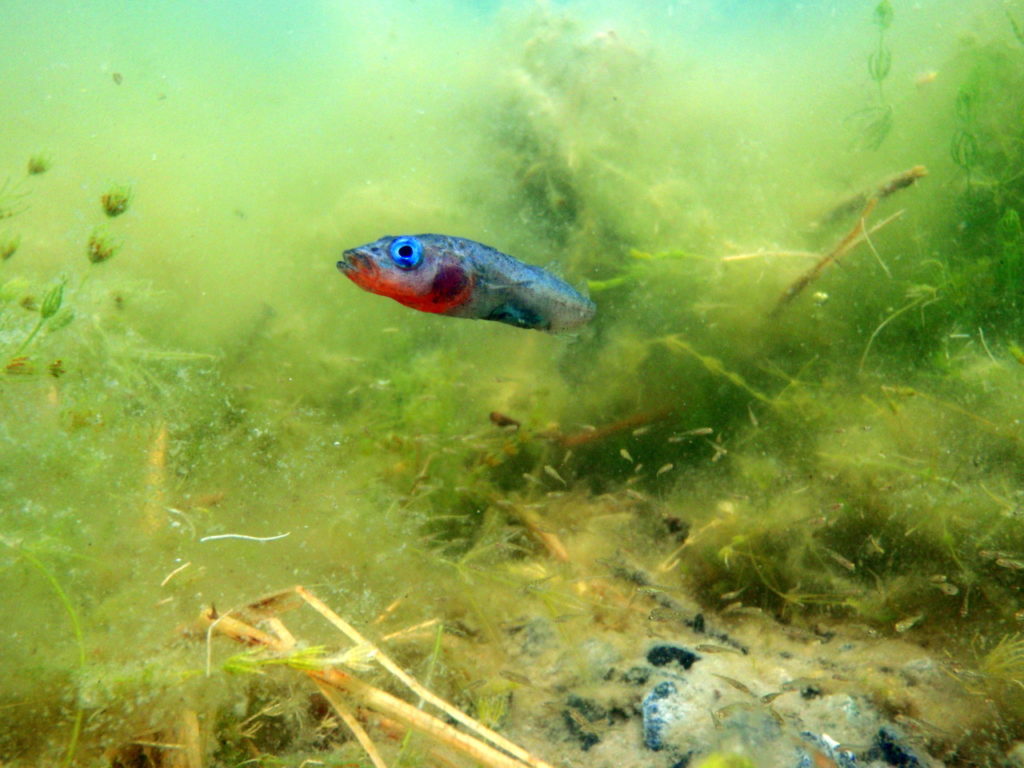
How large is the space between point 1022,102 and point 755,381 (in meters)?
3.37

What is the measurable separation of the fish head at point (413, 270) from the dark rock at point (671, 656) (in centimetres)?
226

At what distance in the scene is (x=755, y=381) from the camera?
467 centimetres

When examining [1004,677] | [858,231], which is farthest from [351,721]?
[858,231]

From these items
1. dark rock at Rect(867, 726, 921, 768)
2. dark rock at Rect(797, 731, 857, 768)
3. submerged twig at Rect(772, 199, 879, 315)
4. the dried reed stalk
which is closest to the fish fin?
the dried reed stalk

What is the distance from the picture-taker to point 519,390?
4746 mm

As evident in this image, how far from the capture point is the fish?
203 cm

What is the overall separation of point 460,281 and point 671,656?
2.36m

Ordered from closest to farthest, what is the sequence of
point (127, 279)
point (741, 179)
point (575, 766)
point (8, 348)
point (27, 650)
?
point (575, 766)
point (27, 650)
point (8, 348)
point (127, 279)
point (741, 179)

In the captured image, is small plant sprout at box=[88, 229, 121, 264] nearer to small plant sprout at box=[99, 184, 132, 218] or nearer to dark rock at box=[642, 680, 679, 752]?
small plant sprout at box=[99, 184, 132, 218]

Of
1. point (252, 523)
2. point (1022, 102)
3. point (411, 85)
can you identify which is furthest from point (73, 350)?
point (1022, 102)

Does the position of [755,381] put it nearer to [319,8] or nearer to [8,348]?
[8,348]

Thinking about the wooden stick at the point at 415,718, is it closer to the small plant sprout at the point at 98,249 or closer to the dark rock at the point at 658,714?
the dark rock at the point at 658,714

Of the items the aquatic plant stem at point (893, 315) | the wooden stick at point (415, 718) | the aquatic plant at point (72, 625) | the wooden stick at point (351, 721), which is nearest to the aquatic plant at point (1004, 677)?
the aquatic plant stem at point (893, 315)

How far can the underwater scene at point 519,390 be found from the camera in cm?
268
